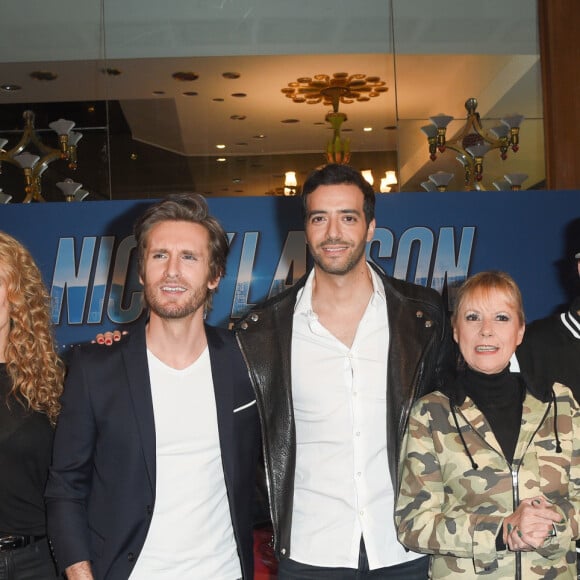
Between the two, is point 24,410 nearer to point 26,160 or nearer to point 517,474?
point 517,474

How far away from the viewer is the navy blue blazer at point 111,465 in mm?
2090

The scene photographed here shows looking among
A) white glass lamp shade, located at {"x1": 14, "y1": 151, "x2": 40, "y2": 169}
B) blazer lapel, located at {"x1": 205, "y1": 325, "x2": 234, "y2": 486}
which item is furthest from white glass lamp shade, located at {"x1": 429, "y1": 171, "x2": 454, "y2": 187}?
blazer lapel, located at {"x1": 205, "y1": 325, "x2": 234, "y2": 486}

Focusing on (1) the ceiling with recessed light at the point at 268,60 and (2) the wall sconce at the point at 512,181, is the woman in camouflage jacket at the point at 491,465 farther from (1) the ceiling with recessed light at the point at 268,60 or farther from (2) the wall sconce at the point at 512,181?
(1) the ceiling with recessed light at the point at 268,60

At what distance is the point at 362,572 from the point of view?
2.35 metres

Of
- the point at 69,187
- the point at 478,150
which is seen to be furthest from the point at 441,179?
the point at 69,187

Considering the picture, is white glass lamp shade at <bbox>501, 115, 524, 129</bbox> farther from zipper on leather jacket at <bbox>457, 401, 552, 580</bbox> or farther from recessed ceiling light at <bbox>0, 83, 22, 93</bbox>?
zipper on leather jacket at <bbox>457, 401, 552, 580</bbox>

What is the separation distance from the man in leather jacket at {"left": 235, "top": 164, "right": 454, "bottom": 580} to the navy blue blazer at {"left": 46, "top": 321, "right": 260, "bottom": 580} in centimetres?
20

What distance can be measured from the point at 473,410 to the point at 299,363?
1.87ft

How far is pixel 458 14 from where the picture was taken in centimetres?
794

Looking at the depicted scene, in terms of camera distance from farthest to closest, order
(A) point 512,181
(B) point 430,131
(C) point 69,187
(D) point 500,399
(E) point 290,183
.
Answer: (E) point 290,183, (B) point 430,131, (A) point 512,181, (C) point 69,187, (D) point 500,399

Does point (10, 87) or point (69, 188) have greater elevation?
point (10, 87)

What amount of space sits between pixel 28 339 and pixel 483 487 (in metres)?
1.36

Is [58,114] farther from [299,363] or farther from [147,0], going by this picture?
[299,363]

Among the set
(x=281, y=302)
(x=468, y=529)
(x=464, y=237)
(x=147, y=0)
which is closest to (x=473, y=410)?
(x=468, y=529)
